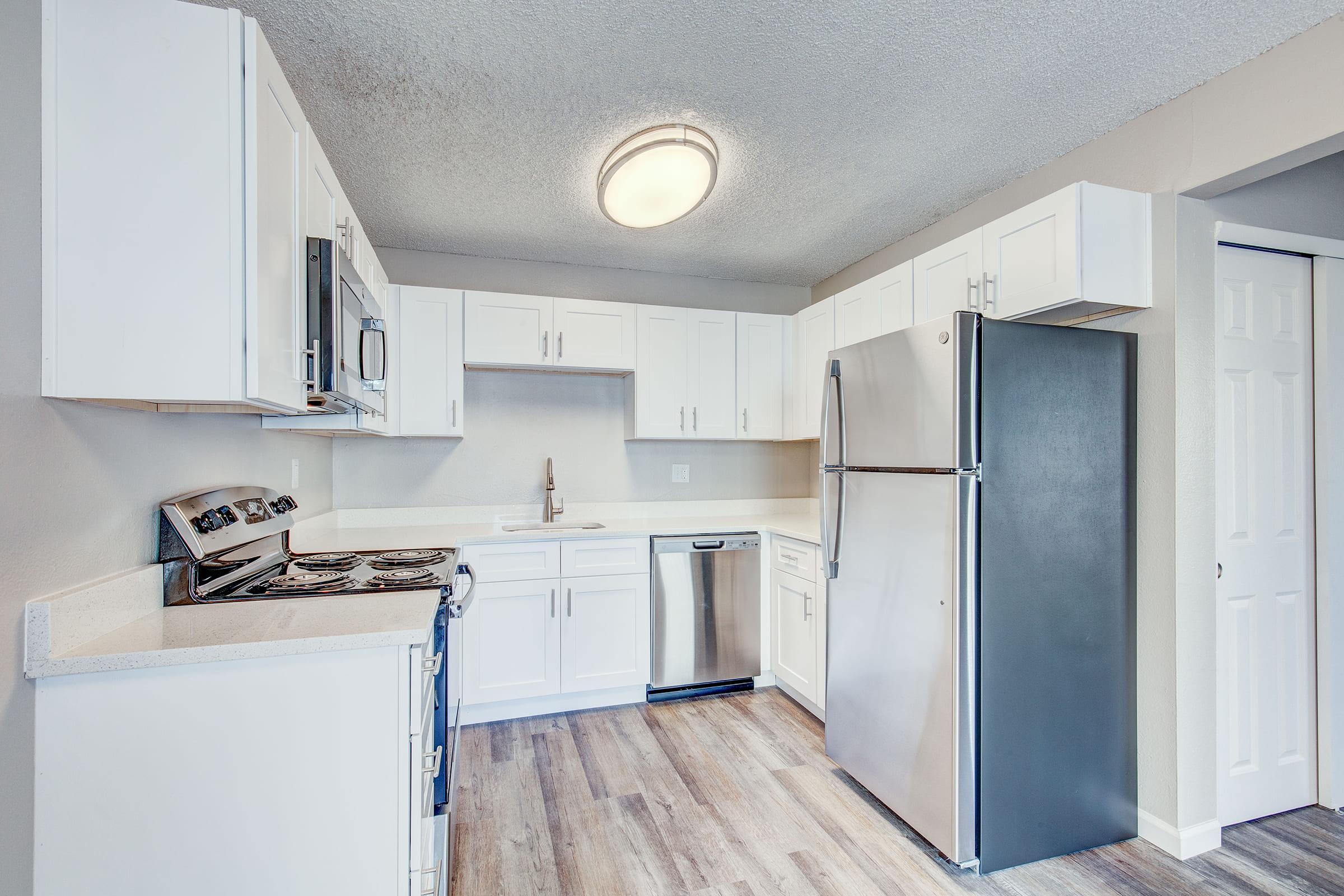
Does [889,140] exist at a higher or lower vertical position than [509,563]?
higher

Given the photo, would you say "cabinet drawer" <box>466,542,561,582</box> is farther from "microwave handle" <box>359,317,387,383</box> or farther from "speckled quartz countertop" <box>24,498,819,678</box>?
"speckled quartz countertop" <box>24,498,819,678</box>

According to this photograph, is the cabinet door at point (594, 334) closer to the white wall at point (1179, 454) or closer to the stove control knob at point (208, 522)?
the stove control knob at point (208, 522)

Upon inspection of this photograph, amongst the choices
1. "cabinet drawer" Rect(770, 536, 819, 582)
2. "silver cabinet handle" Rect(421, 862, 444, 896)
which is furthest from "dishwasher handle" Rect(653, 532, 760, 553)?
"silver cabinet handle" Rect(421, 862, 444, 896)

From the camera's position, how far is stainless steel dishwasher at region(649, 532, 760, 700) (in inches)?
129

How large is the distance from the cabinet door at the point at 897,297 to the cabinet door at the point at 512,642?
199 cm

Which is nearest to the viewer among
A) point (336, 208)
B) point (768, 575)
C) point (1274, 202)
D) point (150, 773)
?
point (150, 773)

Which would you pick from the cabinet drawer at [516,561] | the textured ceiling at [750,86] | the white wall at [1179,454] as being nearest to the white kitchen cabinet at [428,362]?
the textured ceiling at [750,86]

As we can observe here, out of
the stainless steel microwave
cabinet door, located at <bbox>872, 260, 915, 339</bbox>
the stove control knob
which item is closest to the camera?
the stainless steel microwave

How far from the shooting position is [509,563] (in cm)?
305

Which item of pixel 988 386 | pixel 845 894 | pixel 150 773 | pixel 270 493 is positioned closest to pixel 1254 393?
pixel 988 386

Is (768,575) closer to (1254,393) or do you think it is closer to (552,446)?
(552,446)

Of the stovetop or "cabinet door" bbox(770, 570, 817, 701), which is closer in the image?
the stovetop

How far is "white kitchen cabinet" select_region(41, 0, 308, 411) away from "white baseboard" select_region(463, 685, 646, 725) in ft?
7.49

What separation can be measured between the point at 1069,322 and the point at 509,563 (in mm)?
2560
